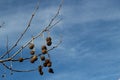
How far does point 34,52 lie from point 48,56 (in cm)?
33

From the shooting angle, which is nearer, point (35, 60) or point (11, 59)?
point (35, 60)

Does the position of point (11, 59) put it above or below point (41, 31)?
below

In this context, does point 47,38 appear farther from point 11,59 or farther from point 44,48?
point 11,59

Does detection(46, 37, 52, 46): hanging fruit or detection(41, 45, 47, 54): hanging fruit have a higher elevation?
detection(46, 37, 52, 46): hanging fruit

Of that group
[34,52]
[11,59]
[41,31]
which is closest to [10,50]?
[11,59]

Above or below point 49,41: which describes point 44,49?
below

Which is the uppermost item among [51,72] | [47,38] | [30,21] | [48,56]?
[30,21]

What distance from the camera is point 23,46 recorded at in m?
5.59

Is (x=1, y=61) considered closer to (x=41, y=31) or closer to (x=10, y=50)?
(x=10, y=50)

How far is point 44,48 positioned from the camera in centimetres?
556

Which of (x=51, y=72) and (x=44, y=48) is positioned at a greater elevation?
(x=44, y=48)

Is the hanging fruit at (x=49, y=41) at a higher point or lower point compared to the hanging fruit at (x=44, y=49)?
higher

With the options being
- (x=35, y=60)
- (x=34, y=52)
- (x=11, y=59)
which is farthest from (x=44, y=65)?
(x=11, y=59)

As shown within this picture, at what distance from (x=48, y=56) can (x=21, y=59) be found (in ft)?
2.05
